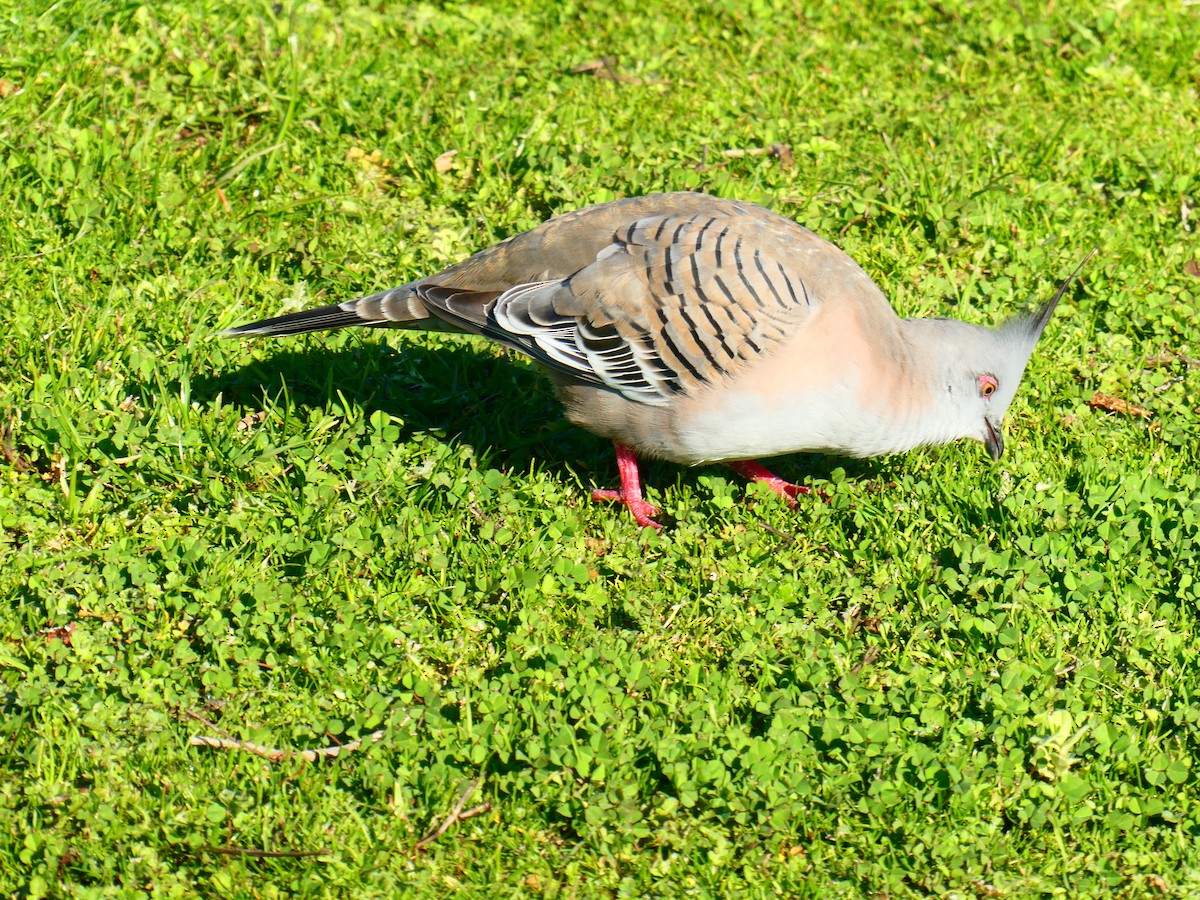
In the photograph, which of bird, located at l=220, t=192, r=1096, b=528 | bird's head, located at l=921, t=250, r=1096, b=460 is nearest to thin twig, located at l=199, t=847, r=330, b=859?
bird, located at l=220, t=192, r=1096, b=528

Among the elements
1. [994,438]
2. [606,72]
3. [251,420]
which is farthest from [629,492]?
[606,72]

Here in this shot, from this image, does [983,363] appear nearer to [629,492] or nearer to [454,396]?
[629,492]

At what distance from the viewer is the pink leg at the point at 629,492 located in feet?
16.6

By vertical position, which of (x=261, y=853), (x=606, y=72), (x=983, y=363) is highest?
(x=606, y=72)

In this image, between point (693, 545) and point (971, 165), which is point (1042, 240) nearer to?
point (971, 165)

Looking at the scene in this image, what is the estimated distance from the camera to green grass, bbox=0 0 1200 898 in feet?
12.4

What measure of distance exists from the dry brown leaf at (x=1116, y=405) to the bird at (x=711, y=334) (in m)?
0.86

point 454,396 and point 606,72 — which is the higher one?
point 606,72

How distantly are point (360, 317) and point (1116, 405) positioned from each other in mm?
3261

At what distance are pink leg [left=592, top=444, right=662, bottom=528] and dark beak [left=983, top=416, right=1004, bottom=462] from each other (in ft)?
4.34

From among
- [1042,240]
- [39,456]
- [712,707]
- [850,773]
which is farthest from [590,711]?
[1042,240]

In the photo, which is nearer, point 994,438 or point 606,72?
point 994,438

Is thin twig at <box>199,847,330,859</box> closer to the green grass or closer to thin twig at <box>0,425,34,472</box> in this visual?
the green grass

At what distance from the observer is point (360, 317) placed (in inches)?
196
